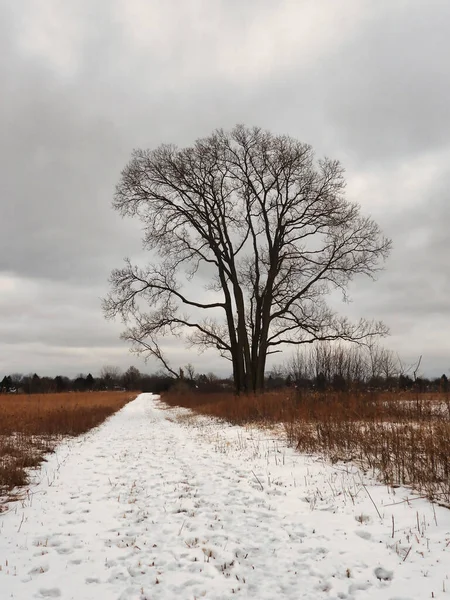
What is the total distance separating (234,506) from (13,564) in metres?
2.59

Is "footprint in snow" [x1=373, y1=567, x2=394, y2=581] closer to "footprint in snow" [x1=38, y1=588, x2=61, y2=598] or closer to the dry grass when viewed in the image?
the dry grass

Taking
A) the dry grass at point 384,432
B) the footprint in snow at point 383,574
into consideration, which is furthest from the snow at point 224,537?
the dry grass at point 384,432

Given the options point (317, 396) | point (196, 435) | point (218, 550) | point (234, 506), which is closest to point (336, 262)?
point (317, 396)

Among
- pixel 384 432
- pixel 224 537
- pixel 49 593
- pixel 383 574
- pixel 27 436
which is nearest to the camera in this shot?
pixel 49 593

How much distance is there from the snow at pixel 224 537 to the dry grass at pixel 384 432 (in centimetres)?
41

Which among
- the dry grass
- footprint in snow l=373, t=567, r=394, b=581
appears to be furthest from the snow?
the dry grass

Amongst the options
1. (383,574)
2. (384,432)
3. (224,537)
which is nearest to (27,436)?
(224,537)

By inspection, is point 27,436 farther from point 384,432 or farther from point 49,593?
point 384,432

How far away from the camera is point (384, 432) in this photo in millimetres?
7164

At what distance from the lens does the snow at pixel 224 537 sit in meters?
3.24

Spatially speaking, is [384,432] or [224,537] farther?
[384,432]

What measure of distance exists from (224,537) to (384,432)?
4.10 m

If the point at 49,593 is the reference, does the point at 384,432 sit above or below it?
above

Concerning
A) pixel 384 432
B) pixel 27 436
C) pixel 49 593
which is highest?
pixel 384 432
